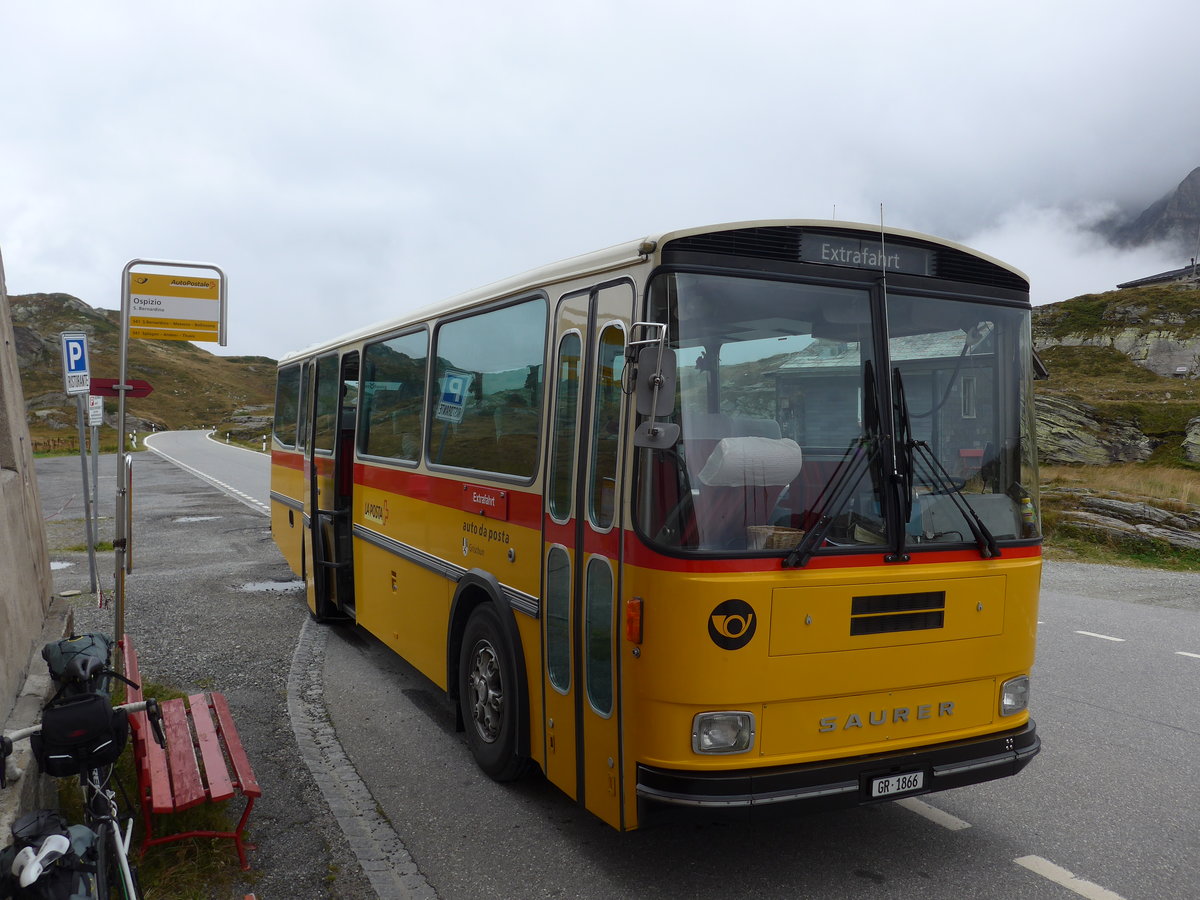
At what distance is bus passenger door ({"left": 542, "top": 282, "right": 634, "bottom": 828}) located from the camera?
4.03m

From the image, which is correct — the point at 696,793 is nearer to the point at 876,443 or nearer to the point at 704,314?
the point at 876,443

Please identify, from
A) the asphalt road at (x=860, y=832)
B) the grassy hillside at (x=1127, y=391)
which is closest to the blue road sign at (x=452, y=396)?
the asphalt road at (x=860, y=832)

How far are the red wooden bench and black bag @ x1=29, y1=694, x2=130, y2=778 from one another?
933 mm

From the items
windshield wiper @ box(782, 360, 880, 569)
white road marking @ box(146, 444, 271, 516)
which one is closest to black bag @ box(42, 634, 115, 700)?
windshield wiper @ box(782, 360, 880, 569)

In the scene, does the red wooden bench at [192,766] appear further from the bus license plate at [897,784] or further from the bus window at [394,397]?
the bus license plate at [897,784]

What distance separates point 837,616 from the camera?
3.84 m

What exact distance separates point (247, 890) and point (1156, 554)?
48.3 ft

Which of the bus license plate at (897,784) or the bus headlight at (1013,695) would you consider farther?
the bus headlight at (1013,695)

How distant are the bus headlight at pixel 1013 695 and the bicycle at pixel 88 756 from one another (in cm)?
365

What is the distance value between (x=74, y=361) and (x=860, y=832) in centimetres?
1077

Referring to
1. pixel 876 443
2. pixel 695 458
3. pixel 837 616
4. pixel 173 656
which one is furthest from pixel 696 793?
pixel 173 656

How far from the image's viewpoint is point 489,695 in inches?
206

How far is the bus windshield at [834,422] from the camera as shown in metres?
3.78

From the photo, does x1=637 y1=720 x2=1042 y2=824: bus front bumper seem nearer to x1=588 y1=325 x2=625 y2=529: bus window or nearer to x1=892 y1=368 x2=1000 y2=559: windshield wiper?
x1=892 y1=368 x2=1000 y2=559: windshield wiper
